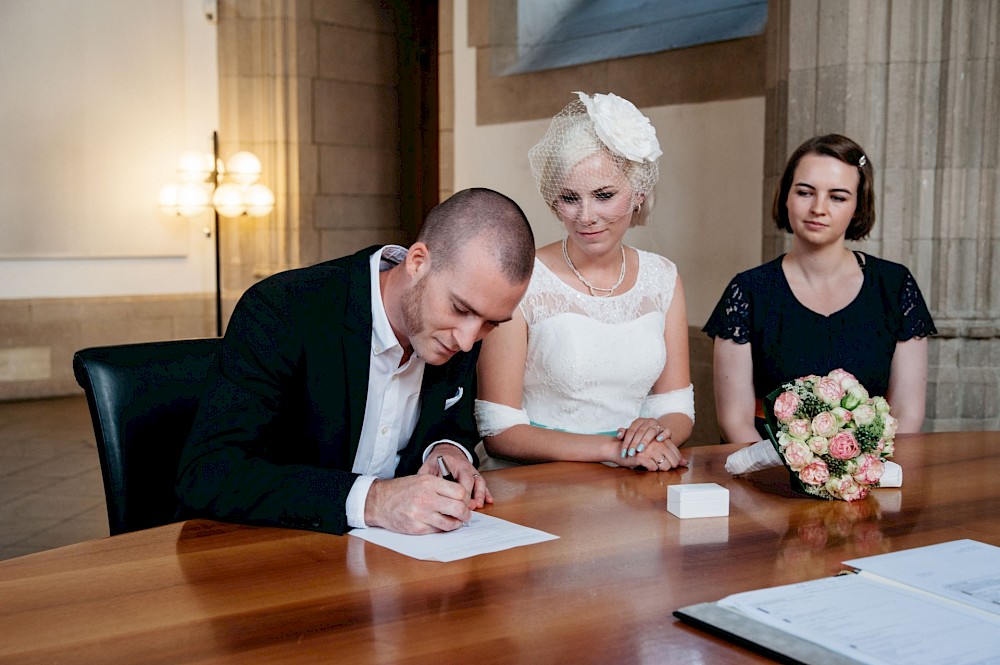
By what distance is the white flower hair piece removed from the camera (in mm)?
2938

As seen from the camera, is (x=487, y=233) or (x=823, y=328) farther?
(x=823, y=328)

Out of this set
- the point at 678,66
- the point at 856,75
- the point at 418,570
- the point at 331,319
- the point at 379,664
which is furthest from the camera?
the point at 678,66

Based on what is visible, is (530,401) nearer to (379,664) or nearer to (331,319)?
(331,319)

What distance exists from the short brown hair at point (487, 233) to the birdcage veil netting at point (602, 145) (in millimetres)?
935

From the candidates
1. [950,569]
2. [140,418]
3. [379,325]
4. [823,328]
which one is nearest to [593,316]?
[823,328]

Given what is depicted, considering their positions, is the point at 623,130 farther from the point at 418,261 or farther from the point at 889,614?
the point at 889,614

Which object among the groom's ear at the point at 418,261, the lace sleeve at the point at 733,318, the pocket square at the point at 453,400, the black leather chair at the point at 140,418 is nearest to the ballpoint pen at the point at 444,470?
the pocket square at the point at 453,400

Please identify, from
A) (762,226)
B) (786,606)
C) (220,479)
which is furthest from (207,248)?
(786,606)

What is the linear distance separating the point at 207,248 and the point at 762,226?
20.0 ft

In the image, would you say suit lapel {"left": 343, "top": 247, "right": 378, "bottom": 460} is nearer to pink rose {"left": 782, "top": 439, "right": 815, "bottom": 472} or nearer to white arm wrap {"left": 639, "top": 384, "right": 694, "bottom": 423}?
pink rose {"left": 782, "top": 439, "right": 815, "bottom": 472}

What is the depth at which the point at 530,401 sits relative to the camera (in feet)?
10.3

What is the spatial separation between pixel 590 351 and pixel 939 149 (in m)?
2.23

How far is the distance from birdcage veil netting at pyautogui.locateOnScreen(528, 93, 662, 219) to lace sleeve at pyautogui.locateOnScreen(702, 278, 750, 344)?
60 centimetres

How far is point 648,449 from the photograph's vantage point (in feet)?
7.90
